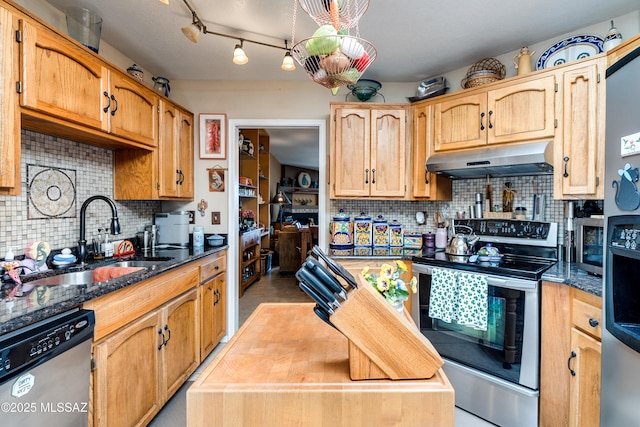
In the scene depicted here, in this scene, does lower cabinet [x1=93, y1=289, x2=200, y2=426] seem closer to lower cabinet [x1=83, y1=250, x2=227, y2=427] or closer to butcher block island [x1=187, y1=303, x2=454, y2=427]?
lower cabinet [x1=83, y1=250, x2=227, y2=427]

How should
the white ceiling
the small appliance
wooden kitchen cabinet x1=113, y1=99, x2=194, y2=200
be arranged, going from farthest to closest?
the small appliance < wooden kitchen cabinet x1=113, y1=99, x2=194, y2=200 < the white ceiling

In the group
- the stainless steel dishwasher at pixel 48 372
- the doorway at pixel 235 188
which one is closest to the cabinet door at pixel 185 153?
the doorway at pixel 235 188

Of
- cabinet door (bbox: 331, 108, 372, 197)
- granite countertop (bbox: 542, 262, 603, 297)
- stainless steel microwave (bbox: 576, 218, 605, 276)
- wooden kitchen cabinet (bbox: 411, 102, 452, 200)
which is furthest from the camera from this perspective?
cabinet door (bbox: 331, 108, 372, 197)

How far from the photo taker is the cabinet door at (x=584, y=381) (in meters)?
1.49

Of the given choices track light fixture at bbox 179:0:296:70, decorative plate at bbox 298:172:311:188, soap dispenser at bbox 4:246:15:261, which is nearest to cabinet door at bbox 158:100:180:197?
track light fixture at bbox 179:0:296:70

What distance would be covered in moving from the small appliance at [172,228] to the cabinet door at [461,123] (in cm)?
233

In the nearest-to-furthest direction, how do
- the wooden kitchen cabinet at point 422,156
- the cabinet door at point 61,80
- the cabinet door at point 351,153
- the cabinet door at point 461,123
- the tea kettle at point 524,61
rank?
1. the cabinet door at point 61,80
2. the tea kettle at point 524,61
3. the cabinet door at point 461,123
4. the wooden kitchen cabinet at point 422,156
5. the cabinet door at point 351,153

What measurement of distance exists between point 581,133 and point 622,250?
1.20 meters

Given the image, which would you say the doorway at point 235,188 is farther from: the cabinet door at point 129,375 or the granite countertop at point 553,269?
the cabinet door at point 129,375

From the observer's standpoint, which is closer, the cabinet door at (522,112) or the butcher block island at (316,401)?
the butcher block island at (316,401)

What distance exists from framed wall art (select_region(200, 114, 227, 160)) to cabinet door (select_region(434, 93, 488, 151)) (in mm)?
1968

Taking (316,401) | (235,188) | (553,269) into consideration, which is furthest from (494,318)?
(235,188)

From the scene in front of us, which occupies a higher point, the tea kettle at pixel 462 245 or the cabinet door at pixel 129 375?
the tea kettle at pixel 462 245

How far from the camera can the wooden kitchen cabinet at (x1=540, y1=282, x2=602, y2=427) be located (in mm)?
1493
